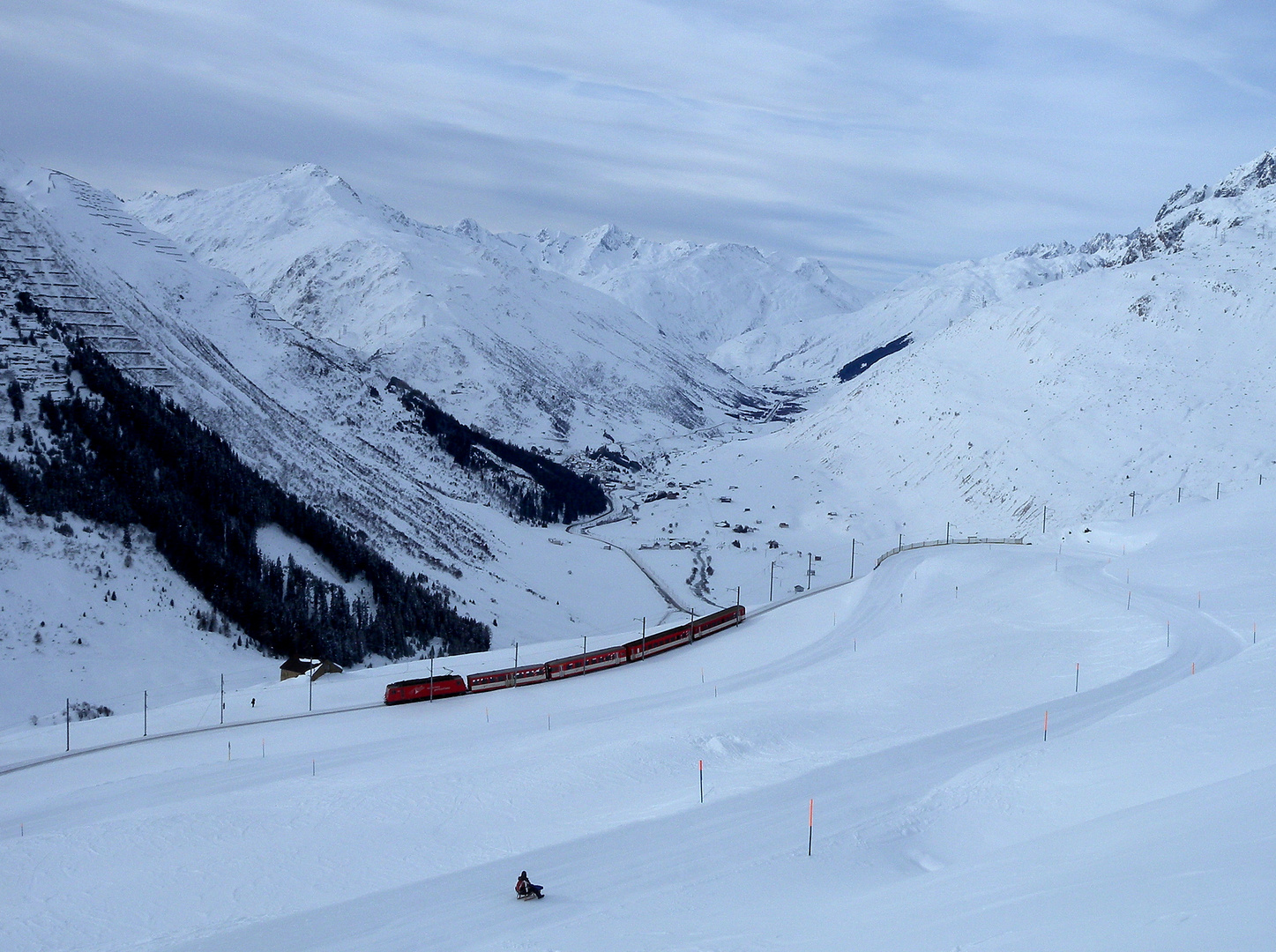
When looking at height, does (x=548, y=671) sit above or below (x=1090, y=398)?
below

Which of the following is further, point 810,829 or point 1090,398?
point 1090,398

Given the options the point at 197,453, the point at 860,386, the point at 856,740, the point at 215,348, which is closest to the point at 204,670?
the point at 197,453

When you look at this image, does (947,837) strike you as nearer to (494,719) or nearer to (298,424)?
(494,719)

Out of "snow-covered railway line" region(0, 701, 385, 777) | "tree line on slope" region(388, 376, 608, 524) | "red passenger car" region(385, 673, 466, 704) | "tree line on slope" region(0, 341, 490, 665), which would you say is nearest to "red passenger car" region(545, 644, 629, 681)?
"red passenger car" region(385, 673, 466, 704)

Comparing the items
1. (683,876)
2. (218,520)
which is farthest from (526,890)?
(218,520)

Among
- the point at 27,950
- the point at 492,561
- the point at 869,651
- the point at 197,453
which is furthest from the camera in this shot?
the point at 492,561

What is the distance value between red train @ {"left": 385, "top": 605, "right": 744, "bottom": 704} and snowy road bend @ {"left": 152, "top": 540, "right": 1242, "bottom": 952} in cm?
2148

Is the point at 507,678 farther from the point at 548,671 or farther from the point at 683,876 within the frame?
the point at 683,876

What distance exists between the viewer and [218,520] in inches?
2918

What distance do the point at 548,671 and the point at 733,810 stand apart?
75.3ft

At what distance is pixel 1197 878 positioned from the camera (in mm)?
12969

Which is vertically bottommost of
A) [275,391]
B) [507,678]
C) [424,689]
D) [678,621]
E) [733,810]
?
[678,621]

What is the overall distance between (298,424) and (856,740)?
109400 millimetres

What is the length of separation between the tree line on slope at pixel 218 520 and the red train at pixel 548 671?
22908mm
